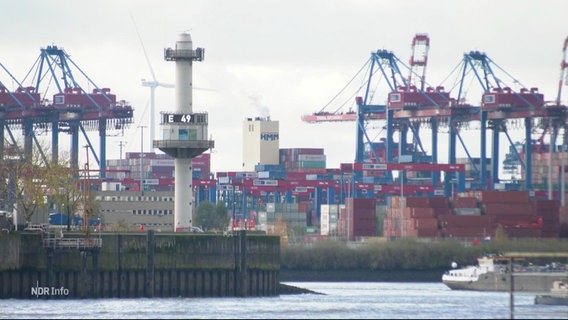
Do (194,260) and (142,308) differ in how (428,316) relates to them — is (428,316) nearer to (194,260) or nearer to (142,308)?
(142,308)

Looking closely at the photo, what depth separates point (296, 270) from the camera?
19050 cm

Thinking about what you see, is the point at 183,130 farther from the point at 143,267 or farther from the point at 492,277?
the point at 492,277

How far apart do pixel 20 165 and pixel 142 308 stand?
5583 cm

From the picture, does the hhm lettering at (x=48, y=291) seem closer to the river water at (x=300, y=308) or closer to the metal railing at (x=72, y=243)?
the river water at (x=300, y=308)

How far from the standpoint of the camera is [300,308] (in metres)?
117

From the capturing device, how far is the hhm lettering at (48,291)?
122412 millimetres

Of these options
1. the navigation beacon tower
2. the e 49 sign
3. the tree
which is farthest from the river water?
the tree

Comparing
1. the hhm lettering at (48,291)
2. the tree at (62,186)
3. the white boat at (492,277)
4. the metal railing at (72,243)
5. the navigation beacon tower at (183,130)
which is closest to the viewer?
the hhm lettering at (48,291)

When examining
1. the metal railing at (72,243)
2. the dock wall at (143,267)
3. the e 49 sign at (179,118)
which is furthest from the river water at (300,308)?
the e 49 sign at (179,118)

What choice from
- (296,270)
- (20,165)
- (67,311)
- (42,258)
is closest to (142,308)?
(67,311)

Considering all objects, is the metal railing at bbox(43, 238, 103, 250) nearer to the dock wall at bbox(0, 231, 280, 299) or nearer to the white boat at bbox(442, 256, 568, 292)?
the dock wall at bbox(0, 231, 280, 299)

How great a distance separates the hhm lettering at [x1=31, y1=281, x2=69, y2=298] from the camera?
122 meters

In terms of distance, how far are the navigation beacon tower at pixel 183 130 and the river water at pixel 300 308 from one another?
438 inches

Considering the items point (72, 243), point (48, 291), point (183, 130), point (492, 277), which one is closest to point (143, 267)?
point (72, 243)
